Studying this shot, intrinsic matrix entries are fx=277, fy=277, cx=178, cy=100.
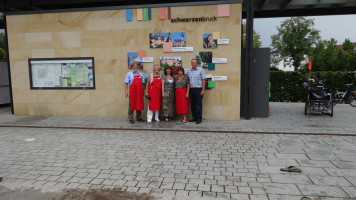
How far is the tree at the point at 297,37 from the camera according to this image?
135ft

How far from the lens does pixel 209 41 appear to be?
8.18m

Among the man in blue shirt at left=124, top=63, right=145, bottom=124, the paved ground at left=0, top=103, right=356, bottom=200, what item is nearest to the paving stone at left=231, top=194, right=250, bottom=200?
the paved ground at left=0, top=103, right=356, bottom=200

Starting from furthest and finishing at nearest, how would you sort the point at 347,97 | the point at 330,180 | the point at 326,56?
the point at 326,56 → the point at 347,97 → the point at 330,180

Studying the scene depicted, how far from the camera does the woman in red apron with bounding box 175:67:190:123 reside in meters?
7.95

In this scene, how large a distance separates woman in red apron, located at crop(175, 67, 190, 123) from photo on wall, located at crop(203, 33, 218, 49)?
109 cm

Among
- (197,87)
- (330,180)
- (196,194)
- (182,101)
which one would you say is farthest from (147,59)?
(330,180)

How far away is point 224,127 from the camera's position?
23.9ft

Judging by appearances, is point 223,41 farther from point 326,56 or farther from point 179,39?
point 326,56

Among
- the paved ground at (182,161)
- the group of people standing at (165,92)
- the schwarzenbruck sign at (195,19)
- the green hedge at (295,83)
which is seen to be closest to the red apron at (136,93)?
the group of people standing at (165,92)

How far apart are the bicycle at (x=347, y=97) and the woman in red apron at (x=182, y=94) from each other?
24.2 feet

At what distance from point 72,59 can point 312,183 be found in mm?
7837

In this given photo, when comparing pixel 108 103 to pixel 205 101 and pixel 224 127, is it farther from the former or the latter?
pixel 224 127

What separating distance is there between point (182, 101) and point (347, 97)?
8500mm

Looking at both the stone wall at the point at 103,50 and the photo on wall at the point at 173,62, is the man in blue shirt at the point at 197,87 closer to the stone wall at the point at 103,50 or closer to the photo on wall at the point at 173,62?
the stone wall at the point at 103,50
